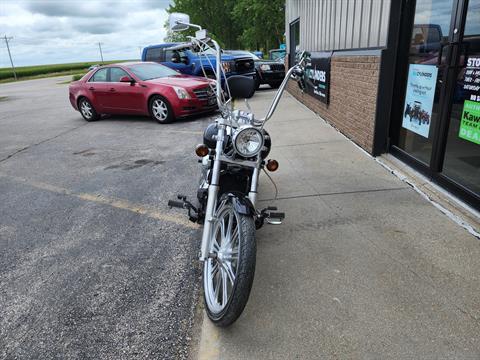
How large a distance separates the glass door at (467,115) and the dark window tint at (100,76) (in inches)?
343

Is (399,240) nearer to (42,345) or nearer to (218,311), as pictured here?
(218,311)

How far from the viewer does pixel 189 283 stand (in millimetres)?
2863

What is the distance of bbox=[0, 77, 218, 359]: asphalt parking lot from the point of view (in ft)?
7.77

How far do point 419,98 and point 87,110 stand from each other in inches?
353

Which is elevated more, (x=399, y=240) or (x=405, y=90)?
(x=405, y=90)

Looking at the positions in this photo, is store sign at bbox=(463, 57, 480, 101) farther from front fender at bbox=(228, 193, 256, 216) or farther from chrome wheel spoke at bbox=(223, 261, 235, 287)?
chrome wheel spoke at bbox=(223, 261, 235, 287)

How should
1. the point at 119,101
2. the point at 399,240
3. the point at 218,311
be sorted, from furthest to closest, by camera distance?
the point at 119,101 → the point at 399,240 → the point at 218,311

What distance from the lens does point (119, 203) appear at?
448cm

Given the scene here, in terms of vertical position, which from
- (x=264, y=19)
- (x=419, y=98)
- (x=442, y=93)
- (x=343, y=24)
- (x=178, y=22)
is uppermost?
(x=264, y=19)

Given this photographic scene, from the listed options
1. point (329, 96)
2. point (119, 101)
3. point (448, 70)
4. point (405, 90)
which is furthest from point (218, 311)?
point (119, 101)

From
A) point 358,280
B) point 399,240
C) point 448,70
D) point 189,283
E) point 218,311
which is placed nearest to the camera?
point 218,311

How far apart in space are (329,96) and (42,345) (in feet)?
21.6

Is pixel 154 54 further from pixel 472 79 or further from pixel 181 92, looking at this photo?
pixel 472 79

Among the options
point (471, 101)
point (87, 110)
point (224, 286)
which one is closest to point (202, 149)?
point (224, 286)
